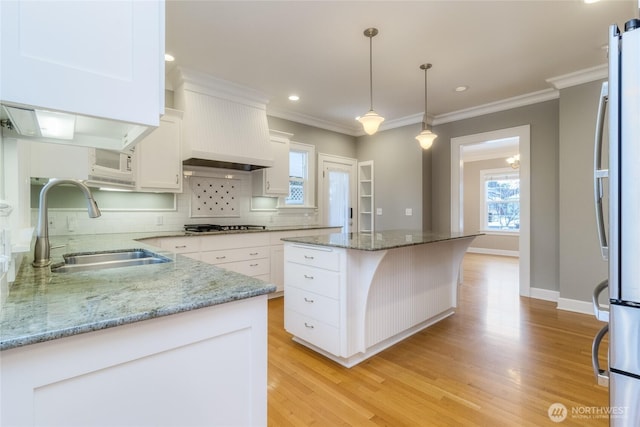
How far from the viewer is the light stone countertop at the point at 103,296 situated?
68cm

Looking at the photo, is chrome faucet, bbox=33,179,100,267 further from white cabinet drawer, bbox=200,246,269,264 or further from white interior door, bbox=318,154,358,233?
white interior door, bbox=318,154,358,233

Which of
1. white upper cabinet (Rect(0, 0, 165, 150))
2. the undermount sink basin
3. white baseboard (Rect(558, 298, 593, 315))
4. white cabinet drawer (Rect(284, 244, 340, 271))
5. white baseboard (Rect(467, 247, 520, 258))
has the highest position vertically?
white upper cabinet (Rect(0, 0, 165, 150))

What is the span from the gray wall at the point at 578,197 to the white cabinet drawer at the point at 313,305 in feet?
9.91

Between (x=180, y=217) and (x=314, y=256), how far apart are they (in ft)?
6.98

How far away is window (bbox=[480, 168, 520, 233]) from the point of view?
A: 7.67m

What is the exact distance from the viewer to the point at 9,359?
0.62m

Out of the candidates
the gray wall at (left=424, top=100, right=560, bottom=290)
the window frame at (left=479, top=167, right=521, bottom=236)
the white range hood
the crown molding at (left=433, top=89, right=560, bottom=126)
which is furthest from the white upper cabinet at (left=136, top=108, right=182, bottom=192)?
the window frame at (left=479, top=167, right=521, bottom=236)

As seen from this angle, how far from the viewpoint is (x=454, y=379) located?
208 centimetres

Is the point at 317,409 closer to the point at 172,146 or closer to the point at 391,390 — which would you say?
the point at 391,390

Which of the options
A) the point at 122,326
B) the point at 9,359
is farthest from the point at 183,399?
the point at 9,359

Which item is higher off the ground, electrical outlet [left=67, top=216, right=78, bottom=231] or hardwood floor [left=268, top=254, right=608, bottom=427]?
electrical outlet [left=67, top=216, right=78, bottom=231]

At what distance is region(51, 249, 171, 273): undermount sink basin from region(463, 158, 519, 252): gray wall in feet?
26.4

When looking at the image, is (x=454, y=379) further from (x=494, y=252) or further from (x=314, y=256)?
(x=494, y=252)

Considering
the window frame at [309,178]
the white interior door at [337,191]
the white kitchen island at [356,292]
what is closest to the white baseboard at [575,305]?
the white kitchen island at [356,292]
